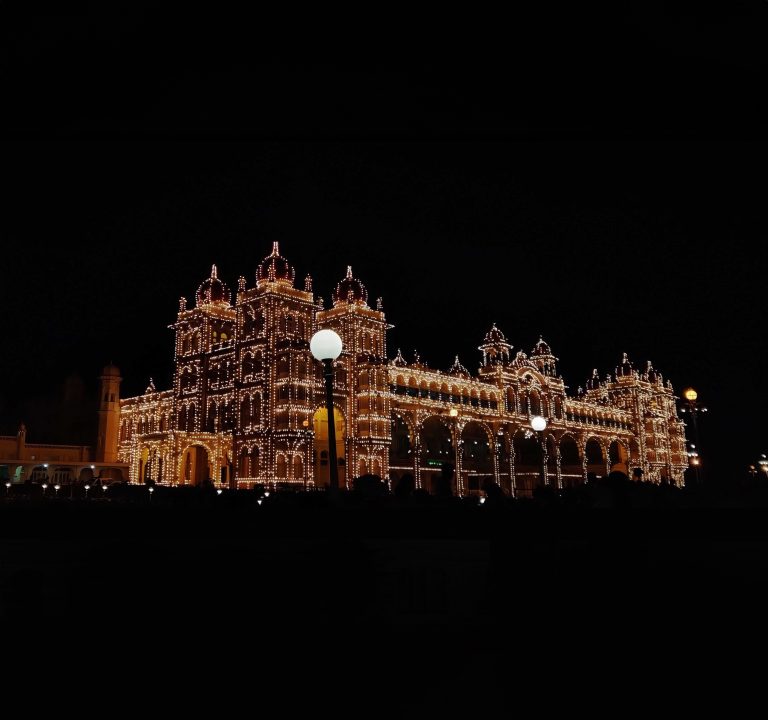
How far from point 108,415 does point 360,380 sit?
71.9 ft

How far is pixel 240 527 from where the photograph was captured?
5.89 m

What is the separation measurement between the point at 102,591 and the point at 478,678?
2.96 m

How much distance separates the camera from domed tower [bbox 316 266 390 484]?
4806cm

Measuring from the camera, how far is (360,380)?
49.8 m

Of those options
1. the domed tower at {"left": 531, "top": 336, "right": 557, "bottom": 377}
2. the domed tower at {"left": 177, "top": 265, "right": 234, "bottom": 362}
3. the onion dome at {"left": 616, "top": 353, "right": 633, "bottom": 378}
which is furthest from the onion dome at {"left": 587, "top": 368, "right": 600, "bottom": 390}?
the domed tower at {"left": 177, "top": 265, "right": 234, "bottom": 362}

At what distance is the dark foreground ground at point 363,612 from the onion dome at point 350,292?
1746 inches

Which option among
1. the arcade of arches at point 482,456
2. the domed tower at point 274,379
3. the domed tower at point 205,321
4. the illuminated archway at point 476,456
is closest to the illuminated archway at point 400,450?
the arcade of arches at point 482,456

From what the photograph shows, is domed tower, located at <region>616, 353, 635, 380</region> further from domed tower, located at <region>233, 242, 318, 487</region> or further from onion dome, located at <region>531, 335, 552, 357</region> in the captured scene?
domed tower, located at <region>233, 242, 318, 487</region>

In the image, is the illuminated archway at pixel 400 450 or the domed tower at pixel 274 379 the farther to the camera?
the illuminated archway at pixel 400 450

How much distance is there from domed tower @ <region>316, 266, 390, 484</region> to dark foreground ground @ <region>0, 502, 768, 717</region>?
136ft

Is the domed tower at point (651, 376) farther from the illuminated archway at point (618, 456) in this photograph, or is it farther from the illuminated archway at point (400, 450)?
the illuminated archway at point (400, 450)

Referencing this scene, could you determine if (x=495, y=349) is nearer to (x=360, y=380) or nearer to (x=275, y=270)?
(x=360, y=380)

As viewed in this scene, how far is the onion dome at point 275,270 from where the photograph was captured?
4834cm

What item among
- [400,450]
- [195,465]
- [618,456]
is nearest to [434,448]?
[400,450]
